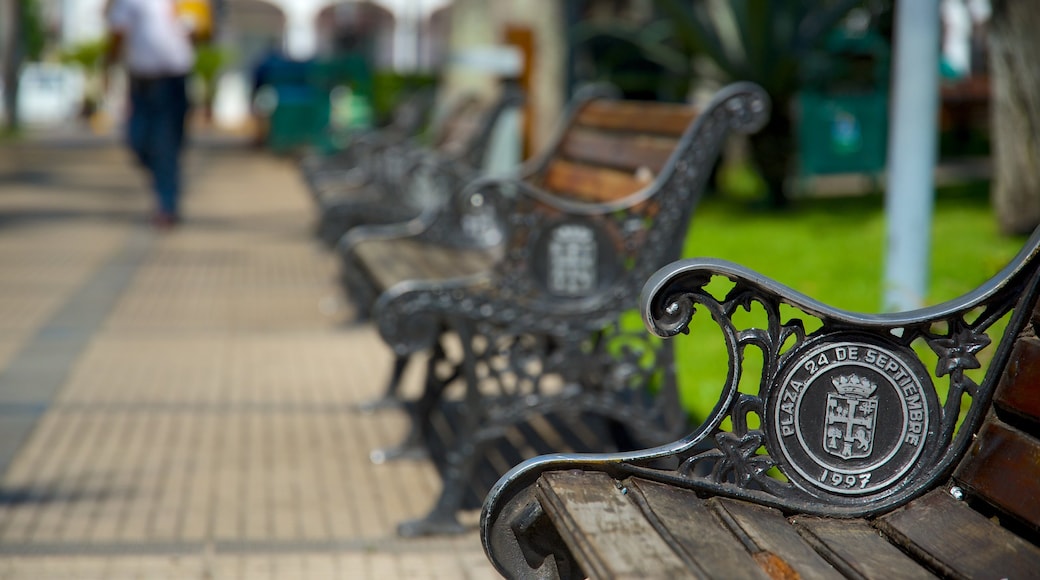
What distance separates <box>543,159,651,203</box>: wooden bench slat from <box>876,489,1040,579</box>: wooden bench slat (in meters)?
1.86

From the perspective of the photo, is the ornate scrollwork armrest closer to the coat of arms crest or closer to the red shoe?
the coat of arms crest

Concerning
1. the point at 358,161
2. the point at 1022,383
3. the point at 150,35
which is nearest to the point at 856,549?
the point at 1022,383

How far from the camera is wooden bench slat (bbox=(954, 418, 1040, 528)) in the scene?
7.40 ft

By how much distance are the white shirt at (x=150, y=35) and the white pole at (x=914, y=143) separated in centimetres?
686

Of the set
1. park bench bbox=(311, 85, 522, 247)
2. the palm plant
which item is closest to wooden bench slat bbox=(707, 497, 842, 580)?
park bench bbox=(311, 85, 522, 247)

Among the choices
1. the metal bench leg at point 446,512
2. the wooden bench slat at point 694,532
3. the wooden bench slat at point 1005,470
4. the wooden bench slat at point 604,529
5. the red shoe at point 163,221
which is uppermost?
the wooden bench slat at point 1005,470

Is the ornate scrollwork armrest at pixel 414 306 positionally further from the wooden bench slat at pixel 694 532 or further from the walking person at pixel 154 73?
the walking person at pixel 154 73

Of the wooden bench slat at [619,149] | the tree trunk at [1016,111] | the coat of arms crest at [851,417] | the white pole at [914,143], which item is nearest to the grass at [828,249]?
the tree trunk at [1016,111]

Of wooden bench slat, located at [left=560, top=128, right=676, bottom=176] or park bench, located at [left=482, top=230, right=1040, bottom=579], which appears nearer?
park bench, located at [left=482, top=230, right=1040, bottom=579]

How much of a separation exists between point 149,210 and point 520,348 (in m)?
9.91

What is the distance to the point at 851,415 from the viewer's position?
254 centimetres

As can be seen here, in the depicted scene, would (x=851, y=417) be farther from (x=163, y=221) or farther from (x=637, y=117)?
(x=163, y=221)

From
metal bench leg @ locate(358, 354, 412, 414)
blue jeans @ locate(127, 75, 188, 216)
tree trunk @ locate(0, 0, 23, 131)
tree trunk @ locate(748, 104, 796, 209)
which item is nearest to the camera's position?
metal bench leg @ locate(358, 354, 412, 414)

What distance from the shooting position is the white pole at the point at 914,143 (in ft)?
15.9
